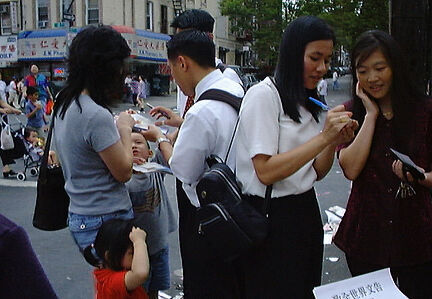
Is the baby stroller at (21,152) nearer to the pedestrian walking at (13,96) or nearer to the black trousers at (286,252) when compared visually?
the black trousers at (286,252)

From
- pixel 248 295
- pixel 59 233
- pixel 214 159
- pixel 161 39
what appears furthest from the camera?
pixel 161 39

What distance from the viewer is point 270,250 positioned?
2207 millimetres

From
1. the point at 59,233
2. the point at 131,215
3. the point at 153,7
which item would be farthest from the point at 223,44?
the point at 131,215

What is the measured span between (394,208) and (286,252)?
539mm

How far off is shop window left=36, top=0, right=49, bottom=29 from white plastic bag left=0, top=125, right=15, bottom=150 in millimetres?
22679

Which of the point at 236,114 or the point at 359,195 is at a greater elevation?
the point at 236,114

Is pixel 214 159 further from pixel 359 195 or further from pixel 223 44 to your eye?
pixel 223 44

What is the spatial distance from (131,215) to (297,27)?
53.9 inches

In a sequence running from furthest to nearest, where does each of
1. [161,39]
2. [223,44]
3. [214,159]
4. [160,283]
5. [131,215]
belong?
[223,44], [161,39], [160,283], [131,215], [214,159]

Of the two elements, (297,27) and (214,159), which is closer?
(297,27)

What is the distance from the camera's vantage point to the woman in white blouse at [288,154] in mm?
2100

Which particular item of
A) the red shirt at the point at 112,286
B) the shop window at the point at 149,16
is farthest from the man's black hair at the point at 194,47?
the shop window at the point at 149,16

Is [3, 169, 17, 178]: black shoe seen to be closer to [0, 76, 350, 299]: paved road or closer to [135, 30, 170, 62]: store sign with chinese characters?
[0, 76, 350, 299]: paved road

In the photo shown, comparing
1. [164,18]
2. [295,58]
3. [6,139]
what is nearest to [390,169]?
[295,58]
